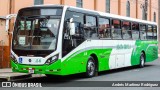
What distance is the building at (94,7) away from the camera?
20.3m

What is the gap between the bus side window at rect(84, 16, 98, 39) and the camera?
1634cm

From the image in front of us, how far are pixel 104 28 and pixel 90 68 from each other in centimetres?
240

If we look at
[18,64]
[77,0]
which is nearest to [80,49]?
[18,64]

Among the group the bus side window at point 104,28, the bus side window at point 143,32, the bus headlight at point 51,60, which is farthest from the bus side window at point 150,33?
the bus headlight at point 51,60

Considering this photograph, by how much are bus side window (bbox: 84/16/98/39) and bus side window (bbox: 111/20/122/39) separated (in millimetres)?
1864

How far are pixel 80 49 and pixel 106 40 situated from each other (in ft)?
9.53

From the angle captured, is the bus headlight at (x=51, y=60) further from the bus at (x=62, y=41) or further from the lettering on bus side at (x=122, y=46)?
the lettering on bus side at (x=122, y=46)

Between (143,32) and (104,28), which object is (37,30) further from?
(143,32)

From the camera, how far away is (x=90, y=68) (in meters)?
16.7

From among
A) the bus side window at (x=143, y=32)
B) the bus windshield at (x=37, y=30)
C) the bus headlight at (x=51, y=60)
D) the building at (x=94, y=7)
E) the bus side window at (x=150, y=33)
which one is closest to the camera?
the bus headlight at (x=51, y=60)

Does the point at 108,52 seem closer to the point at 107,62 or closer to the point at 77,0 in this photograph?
the point at 107,62

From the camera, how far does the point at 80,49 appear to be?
51.3 ft

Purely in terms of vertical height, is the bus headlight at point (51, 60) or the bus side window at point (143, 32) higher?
the bus side window at point (143, 32)

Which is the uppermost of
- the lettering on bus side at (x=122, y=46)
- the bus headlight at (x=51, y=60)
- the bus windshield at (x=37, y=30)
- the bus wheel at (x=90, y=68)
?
the bus windshield at (x=37, y=30)
